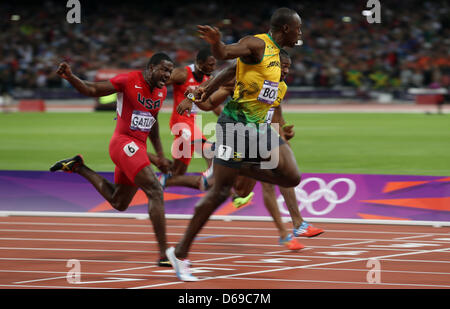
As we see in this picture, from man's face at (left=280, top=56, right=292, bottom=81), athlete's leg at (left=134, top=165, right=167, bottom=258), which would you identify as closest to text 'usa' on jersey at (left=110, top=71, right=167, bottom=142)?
athlete's leg at (left=134, top=165, right=167, bottom=258)

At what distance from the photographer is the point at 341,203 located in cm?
1012

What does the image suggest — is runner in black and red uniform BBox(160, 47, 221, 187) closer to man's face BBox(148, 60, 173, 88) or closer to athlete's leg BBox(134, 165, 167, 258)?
man's face BBox(148, 60, 173, 88)

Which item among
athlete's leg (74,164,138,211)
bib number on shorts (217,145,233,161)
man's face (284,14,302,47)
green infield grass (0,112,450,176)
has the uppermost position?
man's face (284,14,302,47)

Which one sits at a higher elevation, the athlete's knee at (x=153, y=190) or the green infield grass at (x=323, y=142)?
the athlete's knee at (x=153, y=190)

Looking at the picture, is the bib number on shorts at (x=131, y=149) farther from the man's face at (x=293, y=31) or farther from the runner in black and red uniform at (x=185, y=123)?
the runner in black and red uniform at (x=185, y=123)

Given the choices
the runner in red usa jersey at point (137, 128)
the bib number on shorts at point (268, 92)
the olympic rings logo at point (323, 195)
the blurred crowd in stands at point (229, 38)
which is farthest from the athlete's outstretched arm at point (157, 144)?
the blurred crowd in stands at point (229, 38)

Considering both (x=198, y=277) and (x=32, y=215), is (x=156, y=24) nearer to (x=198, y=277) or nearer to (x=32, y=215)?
(x=32, y=215)

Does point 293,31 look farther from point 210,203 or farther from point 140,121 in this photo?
point 140,121

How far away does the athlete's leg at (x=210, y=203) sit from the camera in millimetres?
6277

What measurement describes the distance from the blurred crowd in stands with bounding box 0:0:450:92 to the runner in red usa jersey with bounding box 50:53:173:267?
32701 millimetres

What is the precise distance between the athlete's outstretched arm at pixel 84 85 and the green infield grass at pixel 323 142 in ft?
26.9

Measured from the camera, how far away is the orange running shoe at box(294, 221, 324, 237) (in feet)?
26.2

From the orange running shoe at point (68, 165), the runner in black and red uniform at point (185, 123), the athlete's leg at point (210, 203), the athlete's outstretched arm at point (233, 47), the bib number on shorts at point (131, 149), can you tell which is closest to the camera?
the athlete's outstretched arm at point (233, 47)

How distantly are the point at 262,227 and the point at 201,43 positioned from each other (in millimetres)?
35297
